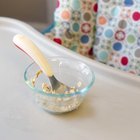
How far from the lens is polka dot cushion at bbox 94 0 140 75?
0.86 metres

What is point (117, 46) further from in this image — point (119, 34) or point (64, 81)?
point (64, 81)

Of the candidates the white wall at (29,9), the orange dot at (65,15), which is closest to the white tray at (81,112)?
the orange dot at (65,15)

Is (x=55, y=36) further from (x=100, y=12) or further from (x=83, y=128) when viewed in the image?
(x=83, y=128)

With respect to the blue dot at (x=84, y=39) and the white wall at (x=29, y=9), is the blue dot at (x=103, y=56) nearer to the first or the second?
the blue dot at (x=84, y=39)

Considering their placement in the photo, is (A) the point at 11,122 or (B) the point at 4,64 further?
(B) the point at 4,64

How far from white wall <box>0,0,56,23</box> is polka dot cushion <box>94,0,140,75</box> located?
0.64m

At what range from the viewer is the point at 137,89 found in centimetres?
70

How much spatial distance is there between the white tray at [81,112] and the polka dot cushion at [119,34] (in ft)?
0.57

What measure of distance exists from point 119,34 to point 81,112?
354mm

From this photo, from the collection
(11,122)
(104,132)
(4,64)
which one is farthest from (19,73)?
(104,132)

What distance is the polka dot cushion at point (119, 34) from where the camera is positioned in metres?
0.86

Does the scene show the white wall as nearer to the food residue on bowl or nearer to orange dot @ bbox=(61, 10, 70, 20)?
orange dot @ bbox=(61, 10, 70, 20)

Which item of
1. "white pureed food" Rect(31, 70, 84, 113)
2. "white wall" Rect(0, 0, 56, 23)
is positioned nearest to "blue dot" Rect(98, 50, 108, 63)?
"white pureed food" Rect(31, 70, 84, 113)

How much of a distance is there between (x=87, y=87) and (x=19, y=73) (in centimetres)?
21
